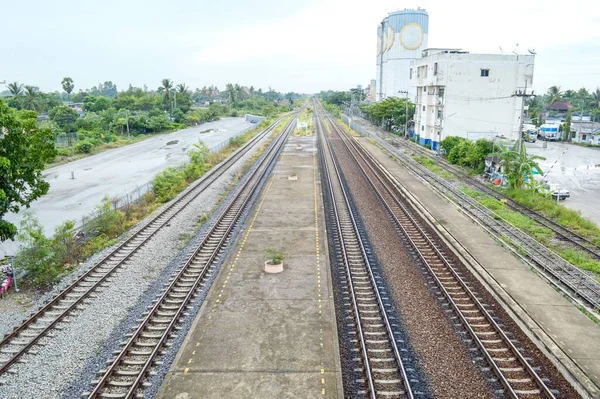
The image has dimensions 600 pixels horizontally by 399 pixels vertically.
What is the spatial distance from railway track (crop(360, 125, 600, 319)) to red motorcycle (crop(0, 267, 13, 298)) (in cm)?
1728

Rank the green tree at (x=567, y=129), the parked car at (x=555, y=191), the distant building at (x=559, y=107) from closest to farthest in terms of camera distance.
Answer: the parked car at (x=555, y=191)
the green tree at (x=567, y=129)
the distant building at (x=559, y=107)

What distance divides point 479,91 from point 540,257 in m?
36.1

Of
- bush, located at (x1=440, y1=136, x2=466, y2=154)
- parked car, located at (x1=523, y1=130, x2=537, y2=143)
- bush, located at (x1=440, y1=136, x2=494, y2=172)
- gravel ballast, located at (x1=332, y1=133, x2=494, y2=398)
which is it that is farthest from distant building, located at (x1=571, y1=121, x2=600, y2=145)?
gravel ballast, located at (x1=332, y1=133, x2=494, y2=398)

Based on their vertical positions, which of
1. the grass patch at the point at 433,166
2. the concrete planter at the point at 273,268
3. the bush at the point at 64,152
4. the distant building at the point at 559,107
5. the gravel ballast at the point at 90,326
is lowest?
the gravel ballast at the point at 90,326

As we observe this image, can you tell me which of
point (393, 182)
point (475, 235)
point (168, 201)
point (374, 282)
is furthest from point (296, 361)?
point (393, 182)

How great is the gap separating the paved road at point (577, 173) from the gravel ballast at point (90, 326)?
22.5m

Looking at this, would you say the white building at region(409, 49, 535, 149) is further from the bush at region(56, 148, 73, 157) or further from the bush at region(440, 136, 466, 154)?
the bush at region(56, 148, 73, 157)

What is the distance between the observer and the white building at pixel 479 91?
48.5m

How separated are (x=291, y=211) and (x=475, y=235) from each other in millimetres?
9090

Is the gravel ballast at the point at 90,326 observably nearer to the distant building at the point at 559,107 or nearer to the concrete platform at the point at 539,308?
the concrete platform at the point at 539,308

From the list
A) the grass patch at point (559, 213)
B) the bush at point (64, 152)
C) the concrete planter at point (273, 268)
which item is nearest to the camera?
the concrete planter at point (273, 268)

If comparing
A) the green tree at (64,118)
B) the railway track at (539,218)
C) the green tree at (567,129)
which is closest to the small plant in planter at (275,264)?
the railway track at (539,218)

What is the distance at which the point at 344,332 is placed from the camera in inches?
461

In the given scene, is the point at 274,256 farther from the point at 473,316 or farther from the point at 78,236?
the point at 78,236
